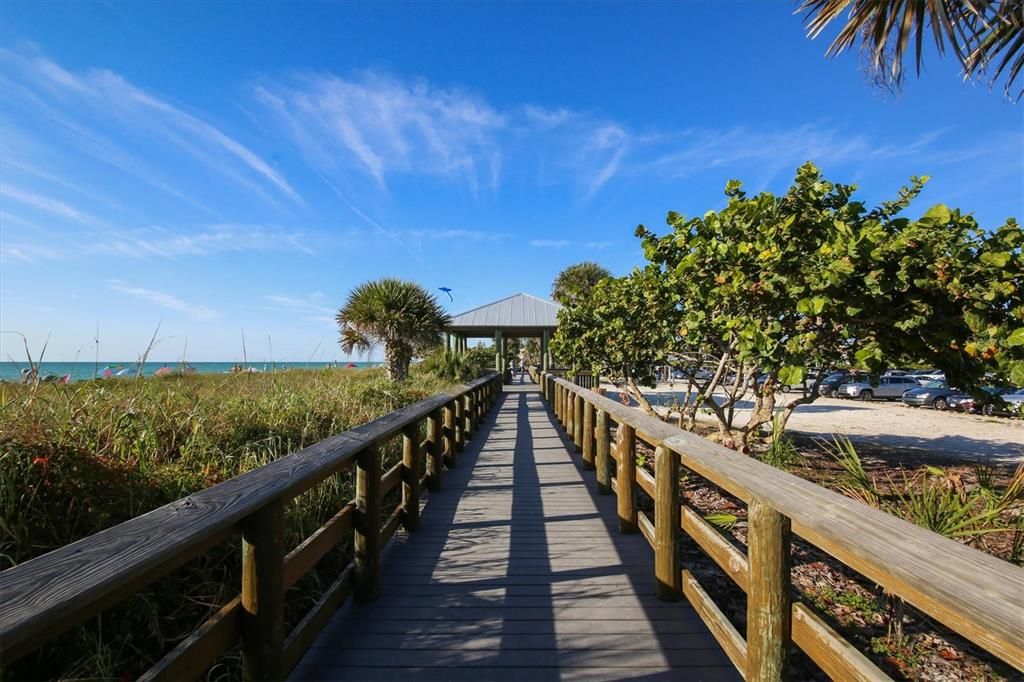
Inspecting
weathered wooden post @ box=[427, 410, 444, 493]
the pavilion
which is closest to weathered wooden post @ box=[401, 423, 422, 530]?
weathered wooden post @ box=[427, 410, 444, 493]

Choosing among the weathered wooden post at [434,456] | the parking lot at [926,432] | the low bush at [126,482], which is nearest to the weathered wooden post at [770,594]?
the low bush at [126,482]

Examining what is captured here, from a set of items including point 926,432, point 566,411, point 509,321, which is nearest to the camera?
point 566,411

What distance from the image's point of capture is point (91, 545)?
3.74 ft

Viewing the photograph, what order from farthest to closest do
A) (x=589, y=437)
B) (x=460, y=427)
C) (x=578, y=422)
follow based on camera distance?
(x=460, y=427) < (x=578, y=422) < (x=589, y=437)

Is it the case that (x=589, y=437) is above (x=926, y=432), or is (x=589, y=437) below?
above

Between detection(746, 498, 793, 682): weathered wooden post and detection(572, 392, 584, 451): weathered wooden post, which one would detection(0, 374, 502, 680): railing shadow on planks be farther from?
detection(572, 392, 584, 451): weathered wooden post

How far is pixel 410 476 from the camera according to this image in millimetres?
3746

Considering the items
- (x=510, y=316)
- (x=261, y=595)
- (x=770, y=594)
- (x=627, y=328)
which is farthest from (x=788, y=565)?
(x=510, y=316)

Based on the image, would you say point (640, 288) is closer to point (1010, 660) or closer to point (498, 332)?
point (1010, 660)

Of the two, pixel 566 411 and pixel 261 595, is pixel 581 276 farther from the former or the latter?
pixel 261 595

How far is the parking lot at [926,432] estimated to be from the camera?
8945mm

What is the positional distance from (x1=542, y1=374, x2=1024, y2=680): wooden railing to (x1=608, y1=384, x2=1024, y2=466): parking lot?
6770 mm

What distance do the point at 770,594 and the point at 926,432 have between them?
13.9 metres

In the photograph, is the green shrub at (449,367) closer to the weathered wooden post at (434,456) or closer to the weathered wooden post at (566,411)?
the weathered wooden post at (566,411)
